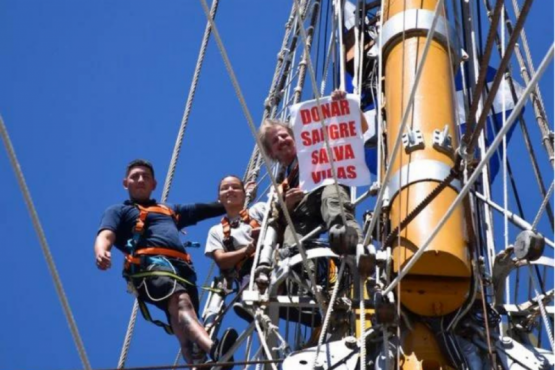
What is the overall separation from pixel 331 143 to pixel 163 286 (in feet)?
3.72

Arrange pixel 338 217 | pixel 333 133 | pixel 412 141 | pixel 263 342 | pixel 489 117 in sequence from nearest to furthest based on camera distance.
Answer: pixel 263 342, pixel 338 217, pixel 412 141, pixel 333 133, pixel 489 117

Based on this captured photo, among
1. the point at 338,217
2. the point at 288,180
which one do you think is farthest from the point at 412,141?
the point at 288,180

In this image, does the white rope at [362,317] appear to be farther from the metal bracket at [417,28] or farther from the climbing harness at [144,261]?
the metal bracket at [417,28]

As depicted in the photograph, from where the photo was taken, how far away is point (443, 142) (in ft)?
21.0

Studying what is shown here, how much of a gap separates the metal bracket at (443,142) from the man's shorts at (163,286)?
57.8 inches

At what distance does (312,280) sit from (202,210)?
4.95 feet

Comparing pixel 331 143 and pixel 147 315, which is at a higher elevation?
pixel 331 143

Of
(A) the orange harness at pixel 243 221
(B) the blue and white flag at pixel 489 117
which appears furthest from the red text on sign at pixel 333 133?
(B) the blue and white flag at pixel 489 117

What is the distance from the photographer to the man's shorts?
22.1 ft

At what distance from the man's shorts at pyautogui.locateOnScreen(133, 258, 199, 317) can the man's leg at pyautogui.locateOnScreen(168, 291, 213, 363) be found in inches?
1.5

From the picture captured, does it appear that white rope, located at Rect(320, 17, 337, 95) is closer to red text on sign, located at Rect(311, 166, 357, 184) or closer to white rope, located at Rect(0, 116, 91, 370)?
red text on sign, located at Rect(311, 166, 357, 184)

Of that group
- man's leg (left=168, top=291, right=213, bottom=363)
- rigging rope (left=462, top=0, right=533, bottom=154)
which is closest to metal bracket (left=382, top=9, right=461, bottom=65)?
rigging rope (left=462, top=0, right=533, bottom=154)

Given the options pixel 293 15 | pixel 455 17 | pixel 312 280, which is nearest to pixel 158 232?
pixel 312 280

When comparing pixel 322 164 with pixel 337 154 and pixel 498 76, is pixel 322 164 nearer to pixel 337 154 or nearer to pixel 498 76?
pixel 337 154
